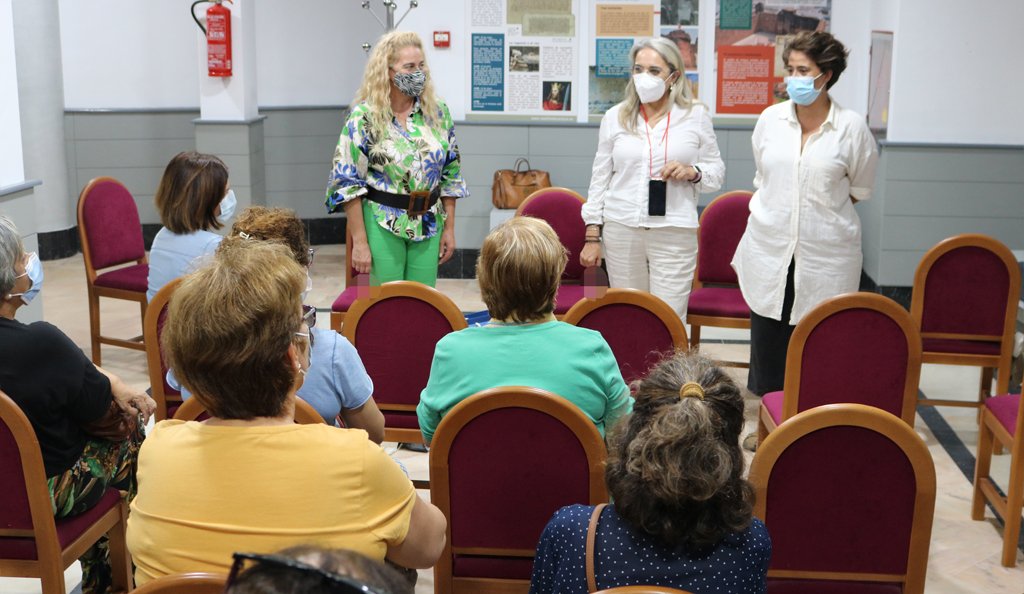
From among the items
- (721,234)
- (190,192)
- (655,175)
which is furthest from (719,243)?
(190,192)

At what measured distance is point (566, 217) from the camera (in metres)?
5.14

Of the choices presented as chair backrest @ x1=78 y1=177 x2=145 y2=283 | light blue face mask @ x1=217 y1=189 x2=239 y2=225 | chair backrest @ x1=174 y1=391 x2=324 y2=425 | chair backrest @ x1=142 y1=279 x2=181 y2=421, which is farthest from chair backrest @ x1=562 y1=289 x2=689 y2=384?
chair backrest @ x1=78 y1=177 x2=145 y2=283

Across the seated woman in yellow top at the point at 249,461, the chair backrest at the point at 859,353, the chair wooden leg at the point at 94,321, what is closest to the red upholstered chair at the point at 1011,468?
the chair backrest at the point at 859,353

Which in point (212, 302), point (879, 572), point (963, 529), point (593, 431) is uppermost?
point (212, 302)

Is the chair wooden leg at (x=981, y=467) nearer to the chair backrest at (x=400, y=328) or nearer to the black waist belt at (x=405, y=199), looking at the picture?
the chair backrest at (x=400, y=328)

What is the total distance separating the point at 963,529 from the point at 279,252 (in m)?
2.75

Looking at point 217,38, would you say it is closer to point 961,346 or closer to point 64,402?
point 961,346

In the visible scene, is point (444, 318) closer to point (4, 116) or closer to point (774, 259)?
point (774, 259)

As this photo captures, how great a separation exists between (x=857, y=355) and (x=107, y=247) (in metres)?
3.66

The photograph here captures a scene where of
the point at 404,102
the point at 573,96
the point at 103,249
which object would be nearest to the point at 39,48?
the point at 103,249

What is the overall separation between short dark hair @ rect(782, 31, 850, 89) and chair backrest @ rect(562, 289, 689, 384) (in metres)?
1.33

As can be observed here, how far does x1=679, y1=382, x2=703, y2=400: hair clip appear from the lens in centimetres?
192

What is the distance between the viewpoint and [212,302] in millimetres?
1753

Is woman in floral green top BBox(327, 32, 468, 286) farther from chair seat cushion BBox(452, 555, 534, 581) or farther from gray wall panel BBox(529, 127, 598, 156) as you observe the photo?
gray wall panel BBox(529, 127, 598, 156)
